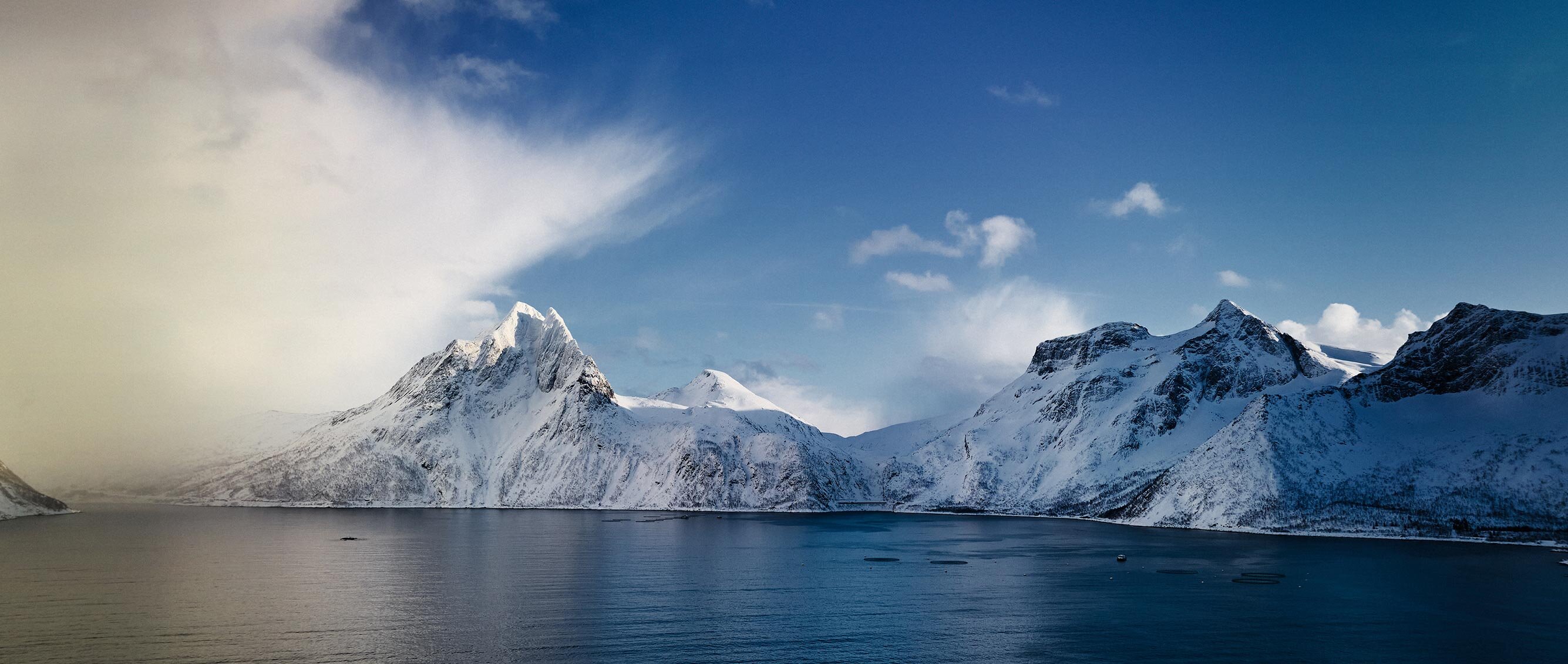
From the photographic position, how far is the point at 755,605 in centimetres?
9731

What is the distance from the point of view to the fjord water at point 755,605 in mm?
73188

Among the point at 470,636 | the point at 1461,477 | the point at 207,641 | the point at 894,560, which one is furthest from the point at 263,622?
the point at 1461,477

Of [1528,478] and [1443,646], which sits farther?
[1528,478]

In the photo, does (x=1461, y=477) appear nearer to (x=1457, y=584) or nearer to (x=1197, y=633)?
(x=1457, y=584)

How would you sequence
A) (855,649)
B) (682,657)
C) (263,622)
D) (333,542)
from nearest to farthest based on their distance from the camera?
(682,657)
(855,649)
(263,622)
(333,542)

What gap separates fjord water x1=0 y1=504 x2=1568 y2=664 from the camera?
Result: 7319 cm

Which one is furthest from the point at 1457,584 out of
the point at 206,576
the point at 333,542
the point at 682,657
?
the point at 333,542

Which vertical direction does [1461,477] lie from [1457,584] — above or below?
above

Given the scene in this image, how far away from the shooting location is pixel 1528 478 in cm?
18625

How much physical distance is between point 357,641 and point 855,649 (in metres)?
42.0

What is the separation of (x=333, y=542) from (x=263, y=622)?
328ft

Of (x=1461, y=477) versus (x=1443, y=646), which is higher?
(x=1461, y=477)

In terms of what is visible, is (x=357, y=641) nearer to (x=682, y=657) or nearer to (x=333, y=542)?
(x=682, y=657)

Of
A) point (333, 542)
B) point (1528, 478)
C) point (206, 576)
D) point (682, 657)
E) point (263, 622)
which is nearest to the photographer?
point (682, 657)
